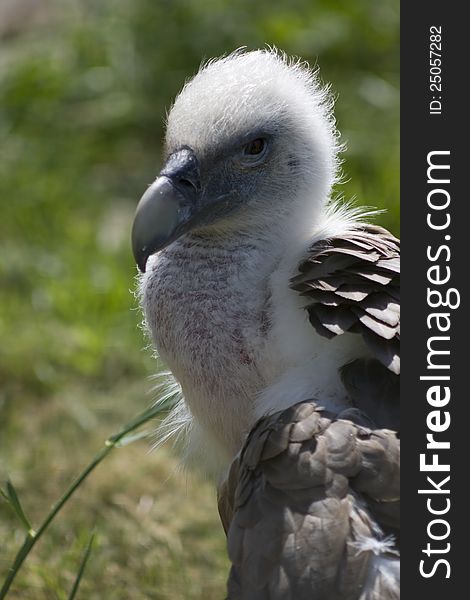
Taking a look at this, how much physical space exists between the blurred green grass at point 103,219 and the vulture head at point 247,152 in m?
1.28

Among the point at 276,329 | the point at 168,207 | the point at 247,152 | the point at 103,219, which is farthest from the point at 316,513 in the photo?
the point at 103,219

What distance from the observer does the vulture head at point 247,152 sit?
10.6ft

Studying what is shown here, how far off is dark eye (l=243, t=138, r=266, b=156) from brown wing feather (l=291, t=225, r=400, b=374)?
40cm

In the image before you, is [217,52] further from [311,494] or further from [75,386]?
[311,494]

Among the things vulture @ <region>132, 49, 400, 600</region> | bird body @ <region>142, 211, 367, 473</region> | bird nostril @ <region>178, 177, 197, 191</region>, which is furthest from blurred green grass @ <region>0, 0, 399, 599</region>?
bird nostril @ <region>178, 177, 197, 191</region>

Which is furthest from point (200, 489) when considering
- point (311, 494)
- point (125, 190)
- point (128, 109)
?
point (128, 109)

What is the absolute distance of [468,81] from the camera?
3100 millimetres

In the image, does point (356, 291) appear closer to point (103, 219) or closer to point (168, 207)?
point (168, 207)

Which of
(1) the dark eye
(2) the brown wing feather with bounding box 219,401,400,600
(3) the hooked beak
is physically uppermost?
(1) the dark eye

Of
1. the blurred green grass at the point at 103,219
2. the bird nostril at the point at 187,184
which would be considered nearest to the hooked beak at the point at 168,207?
the bird nostril at the point at 187,184

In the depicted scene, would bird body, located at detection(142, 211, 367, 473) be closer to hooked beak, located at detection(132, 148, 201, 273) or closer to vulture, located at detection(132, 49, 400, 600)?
vulture, located at detection(132, 49, 400, 600)

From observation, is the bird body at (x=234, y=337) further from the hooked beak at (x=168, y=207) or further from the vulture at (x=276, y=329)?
the hooked beak at (x=168, y=207)

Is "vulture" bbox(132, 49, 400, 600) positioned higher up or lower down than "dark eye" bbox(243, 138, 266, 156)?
lower down

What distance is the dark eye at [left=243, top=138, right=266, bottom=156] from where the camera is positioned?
334 centimetres
